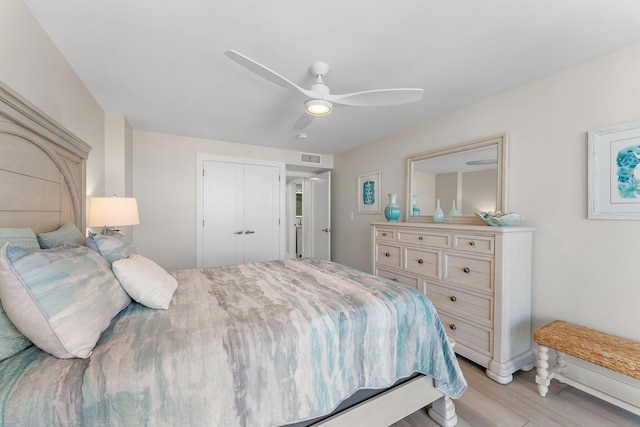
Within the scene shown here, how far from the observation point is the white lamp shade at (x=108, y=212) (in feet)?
6.93

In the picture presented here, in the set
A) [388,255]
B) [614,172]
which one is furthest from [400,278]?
[614,172]

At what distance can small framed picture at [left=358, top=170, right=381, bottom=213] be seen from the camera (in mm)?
3832

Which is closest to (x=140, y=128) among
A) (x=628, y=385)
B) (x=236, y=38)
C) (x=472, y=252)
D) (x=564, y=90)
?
(x=236, y=38)

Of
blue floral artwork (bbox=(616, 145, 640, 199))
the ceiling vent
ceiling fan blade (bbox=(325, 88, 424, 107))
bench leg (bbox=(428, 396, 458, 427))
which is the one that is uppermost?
the ceiling vent

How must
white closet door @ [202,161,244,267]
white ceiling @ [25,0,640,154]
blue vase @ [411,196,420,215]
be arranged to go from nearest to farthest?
white ceiling @ [25,0,640,154], blue vase @ [411,196,420,215], white closet door @ [202,161,244,267]

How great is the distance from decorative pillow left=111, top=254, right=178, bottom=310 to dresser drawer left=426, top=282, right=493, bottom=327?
2.22 m

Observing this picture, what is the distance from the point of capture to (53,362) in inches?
33.8

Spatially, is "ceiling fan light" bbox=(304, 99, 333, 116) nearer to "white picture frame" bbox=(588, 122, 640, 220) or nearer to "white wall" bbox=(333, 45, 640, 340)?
"white wall" bbox=(333, 45, 640, 340)

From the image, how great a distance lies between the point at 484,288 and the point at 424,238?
669mm

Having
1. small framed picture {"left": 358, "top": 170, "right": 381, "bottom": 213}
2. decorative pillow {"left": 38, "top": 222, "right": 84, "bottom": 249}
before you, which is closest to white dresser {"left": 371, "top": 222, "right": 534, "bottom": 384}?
small framed picture {"left": 358, "top": 170, "right": 381, "bottom": 213}

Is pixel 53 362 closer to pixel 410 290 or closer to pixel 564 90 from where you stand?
pixel 410 290

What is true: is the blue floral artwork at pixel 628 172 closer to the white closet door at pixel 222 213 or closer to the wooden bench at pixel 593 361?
the wooden bench at pixel 593 361

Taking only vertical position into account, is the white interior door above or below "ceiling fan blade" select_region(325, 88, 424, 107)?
below

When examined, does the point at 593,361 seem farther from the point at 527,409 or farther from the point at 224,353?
the point at 224,353
